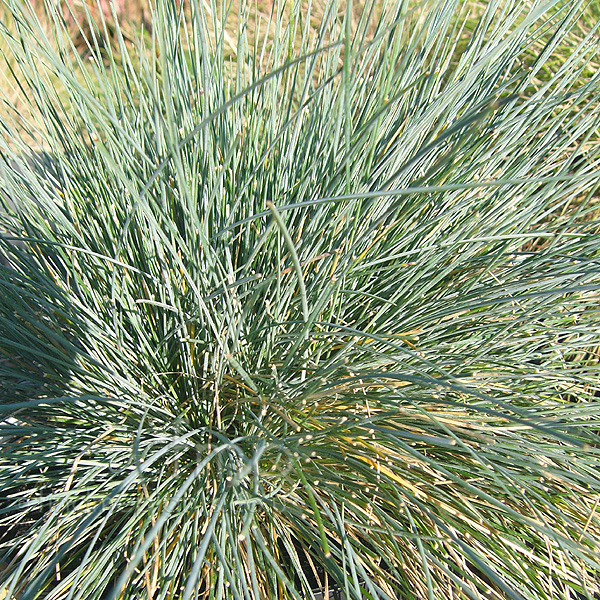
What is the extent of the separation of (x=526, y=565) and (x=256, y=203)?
0.76 meters

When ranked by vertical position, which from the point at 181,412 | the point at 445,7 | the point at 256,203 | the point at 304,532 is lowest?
the point at 304,532

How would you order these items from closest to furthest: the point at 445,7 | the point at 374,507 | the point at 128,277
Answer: the point at 374,507
the point at 128,277
the point at 445,7

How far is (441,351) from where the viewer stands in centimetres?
90

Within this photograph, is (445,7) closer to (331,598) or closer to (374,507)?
(374,507)

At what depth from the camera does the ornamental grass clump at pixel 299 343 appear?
29.1 inches

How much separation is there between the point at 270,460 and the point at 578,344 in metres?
0.56

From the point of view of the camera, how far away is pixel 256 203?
3.24ft

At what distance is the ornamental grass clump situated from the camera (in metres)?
0.74

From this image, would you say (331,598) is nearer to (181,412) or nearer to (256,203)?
(181,412)

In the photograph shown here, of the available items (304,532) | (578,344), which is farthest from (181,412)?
(578,344)

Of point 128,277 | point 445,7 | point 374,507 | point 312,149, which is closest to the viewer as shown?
point 374,507

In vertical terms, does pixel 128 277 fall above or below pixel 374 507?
above

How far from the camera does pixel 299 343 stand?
69 centimetres

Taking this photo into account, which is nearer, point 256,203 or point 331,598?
point 331,598
